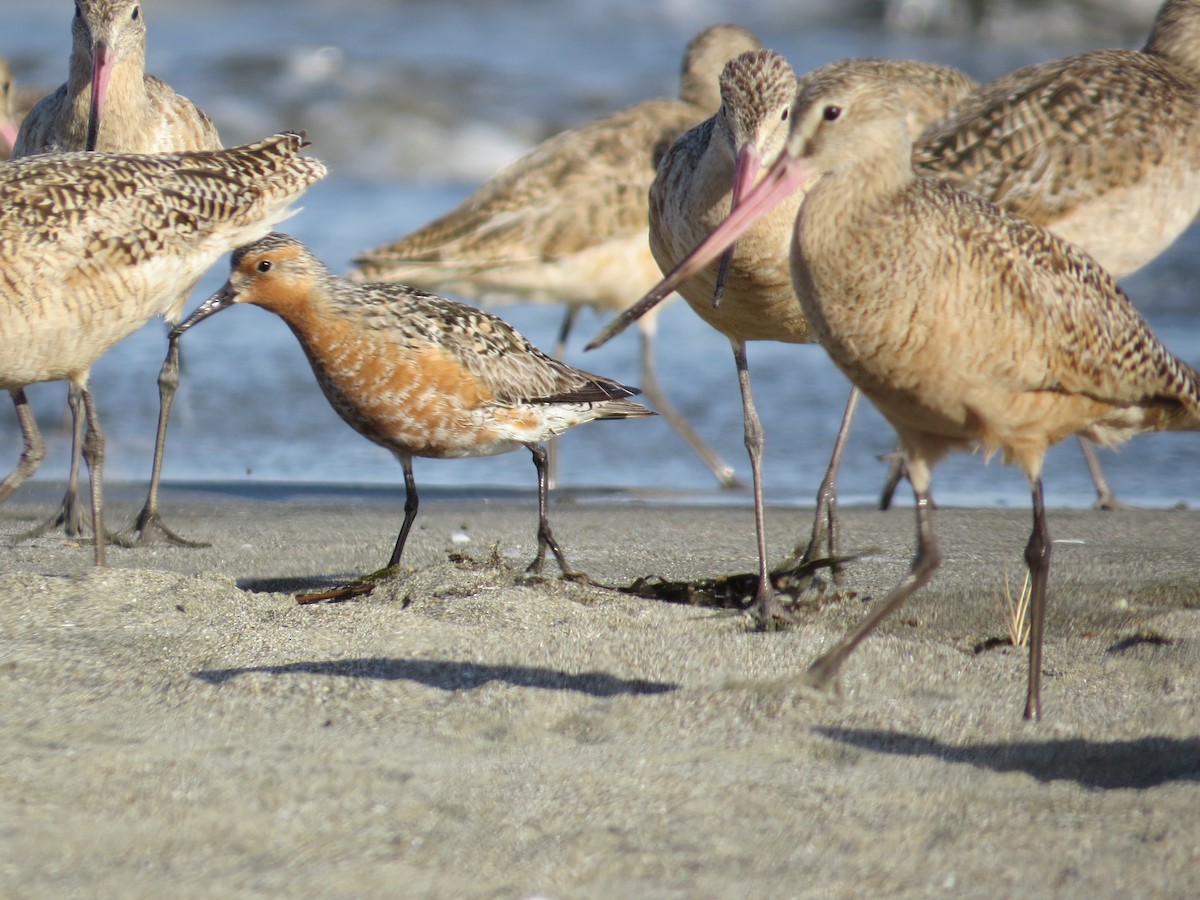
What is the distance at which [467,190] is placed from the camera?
14.1 meters

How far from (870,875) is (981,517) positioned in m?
3.53

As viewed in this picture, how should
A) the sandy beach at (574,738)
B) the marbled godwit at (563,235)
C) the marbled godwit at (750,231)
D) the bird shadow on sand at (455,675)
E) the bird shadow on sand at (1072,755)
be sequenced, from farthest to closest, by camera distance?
the marbled godwit at (563,235)
the marbled godwit at (750,231)
the bird shadow on sand at (455,675)
the bird shadow on sand at (1072,755)
the sandy beach at (574,738)

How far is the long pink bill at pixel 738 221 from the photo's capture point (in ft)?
12.9

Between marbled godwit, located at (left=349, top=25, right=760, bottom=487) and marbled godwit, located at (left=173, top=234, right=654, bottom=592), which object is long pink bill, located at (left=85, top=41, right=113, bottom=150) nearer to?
marbled godwit, located at (left=173, top=234, right=654, bottom=592)

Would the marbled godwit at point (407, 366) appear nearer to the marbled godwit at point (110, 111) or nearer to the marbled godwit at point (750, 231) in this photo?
the marbled godwit at point (750, 231)

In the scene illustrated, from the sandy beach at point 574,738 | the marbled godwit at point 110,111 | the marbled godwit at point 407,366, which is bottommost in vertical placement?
the sandy beach at point 574,738

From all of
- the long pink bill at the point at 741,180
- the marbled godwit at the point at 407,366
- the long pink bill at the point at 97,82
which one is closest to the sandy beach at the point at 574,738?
the marbled godwit at the point at 407,366

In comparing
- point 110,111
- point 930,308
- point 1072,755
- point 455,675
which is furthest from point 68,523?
point 1072,755

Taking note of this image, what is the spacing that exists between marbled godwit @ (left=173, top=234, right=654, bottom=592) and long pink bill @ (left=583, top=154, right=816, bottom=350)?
1.29 meters

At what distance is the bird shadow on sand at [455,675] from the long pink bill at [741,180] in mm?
1215

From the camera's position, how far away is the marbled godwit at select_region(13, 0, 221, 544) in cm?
622

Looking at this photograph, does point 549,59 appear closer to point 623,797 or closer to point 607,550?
point 607,550

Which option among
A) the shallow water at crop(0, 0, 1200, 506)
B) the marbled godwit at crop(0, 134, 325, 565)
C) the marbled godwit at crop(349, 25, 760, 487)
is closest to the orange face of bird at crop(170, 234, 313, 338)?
the marbled godwit at crop(0, 134, 325, 565)

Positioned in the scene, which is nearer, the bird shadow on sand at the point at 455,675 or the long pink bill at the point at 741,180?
the bird shadow on sand at the point at 455,675
